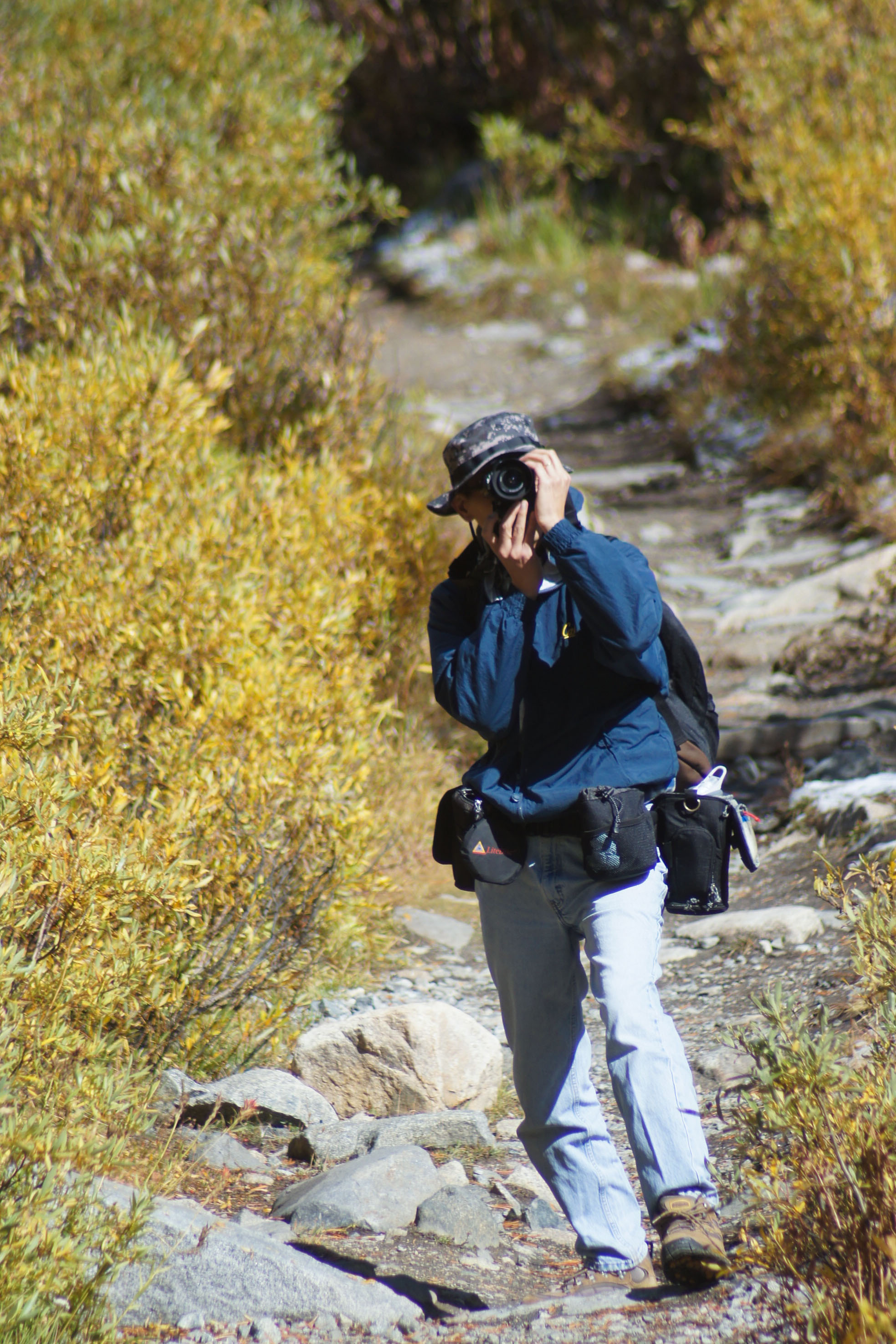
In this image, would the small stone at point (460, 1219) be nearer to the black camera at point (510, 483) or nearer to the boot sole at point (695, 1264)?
the boot sole at point (695, 1264)

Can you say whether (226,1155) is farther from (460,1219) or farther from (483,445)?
(483,445)

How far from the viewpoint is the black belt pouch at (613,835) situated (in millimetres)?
2521

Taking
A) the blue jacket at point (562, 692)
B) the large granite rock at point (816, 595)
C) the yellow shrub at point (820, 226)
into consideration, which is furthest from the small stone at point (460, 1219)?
the yellow shrub at point (820, 226)

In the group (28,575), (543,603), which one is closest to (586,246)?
(28,575)

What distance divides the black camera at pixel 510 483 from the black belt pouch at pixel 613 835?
66 centimetres

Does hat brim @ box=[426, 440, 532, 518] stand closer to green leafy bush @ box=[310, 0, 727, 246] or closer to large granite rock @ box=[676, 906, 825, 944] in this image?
large granite rock @ box=[676, 906, 825, 944]

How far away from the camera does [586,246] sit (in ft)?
49.2

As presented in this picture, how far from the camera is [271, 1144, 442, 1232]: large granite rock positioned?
3039 millimetres

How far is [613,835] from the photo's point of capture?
253 centimetres

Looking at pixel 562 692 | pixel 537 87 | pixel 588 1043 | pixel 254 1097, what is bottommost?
pixel 254 1097

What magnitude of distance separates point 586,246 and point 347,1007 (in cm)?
1244

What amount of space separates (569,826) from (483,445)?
87cm

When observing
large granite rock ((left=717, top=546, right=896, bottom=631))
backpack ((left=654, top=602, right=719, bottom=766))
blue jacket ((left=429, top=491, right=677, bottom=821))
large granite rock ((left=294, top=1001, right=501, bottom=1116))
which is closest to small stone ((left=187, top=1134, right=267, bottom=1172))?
large granite rock ((left=294, top=1001, right=501, bottom=1116))

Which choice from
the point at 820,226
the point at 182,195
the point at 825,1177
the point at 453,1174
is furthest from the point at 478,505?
the point at 820,226
